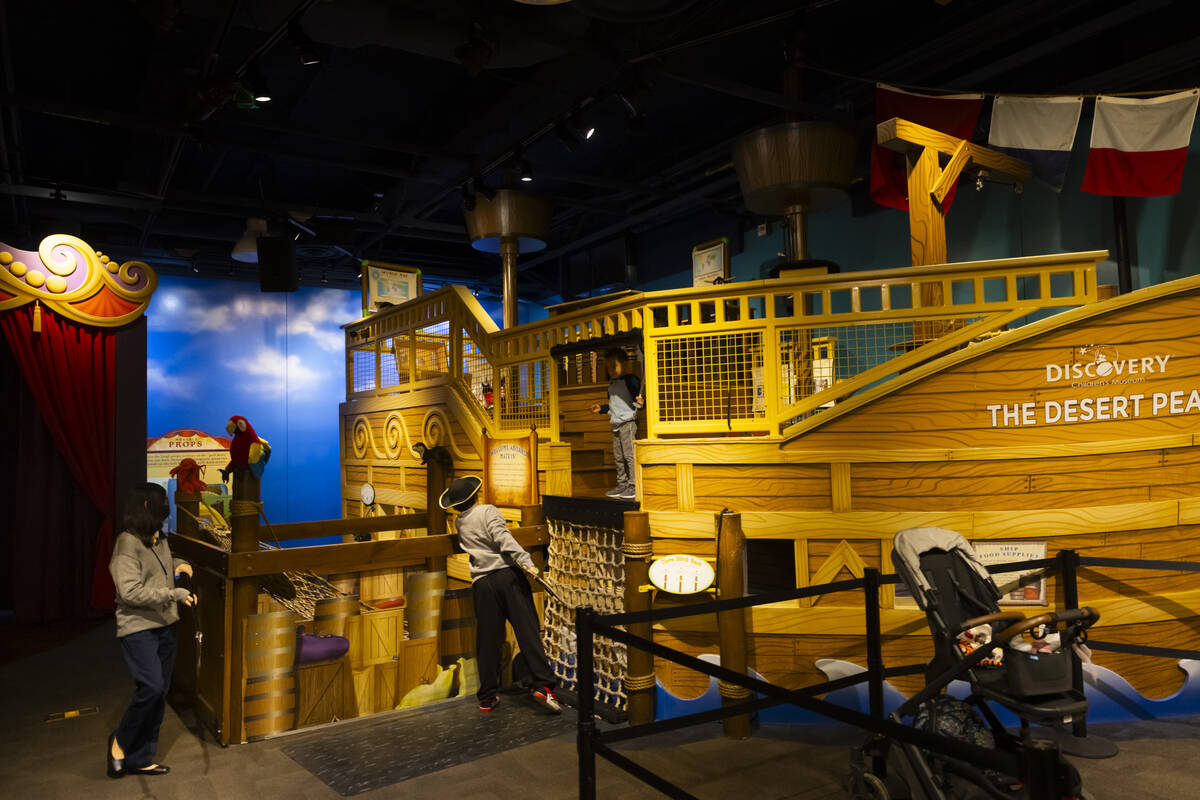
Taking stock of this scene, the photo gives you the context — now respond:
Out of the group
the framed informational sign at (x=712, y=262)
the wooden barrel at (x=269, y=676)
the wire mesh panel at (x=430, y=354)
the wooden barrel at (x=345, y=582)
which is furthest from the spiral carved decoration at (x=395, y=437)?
the wooden barrel at (x=269, y=676)

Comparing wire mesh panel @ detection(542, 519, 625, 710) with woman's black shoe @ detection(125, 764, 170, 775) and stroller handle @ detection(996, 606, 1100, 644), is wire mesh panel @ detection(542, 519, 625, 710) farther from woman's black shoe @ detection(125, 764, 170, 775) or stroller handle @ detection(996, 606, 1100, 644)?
stroller handle @ detection(996, 606, 1100, 644)

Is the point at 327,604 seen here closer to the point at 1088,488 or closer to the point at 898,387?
the point at 898,387

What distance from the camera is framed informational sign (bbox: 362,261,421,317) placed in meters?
11.6

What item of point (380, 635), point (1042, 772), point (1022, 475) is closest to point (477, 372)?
point (380, 635)

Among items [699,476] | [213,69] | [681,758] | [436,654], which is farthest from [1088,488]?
[213,69]

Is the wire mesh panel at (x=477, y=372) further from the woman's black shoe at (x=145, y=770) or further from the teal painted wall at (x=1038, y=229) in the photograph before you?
the teal painted wall at (x=1038, y=229)

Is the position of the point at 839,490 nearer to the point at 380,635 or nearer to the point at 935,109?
the point at 380,635

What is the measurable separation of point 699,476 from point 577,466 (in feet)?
8.34

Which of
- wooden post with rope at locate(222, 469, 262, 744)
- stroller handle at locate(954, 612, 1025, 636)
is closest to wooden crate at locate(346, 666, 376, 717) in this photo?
wooden post with rope at locate(222, 469, 262, 744)

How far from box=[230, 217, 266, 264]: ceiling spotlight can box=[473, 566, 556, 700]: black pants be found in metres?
8.70

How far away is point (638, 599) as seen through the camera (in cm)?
549

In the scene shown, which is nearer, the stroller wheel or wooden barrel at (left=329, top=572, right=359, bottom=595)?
the stroller wheel

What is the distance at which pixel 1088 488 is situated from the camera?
5059 millimetres

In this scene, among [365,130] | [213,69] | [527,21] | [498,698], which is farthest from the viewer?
[365,130]
